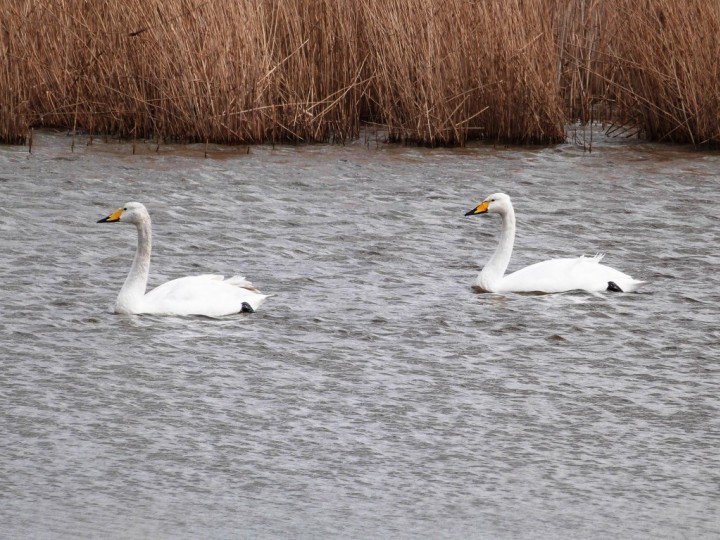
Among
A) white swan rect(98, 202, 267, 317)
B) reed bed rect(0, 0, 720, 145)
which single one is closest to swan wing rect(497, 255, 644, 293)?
white swan rect(98, 202, 267, 317)

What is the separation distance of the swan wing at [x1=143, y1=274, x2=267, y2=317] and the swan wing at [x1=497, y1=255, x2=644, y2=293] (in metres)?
1.65

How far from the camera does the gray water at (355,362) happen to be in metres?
4.70

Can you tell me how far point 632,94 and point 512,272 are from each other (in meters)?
4.45

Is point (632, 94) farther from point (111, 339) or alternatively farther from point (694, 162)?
point (111, 339)

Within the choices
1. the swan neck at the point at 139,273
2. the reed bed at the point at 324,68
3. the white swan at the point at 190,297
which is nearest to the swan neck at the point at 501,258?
the white swan at the point at 190,297

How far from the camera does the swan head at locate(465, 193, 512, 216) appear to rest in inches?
338

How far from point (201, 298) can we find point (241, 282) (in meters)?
0.29

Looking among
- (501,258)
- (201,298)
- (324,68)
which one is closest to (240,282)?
(201,298)

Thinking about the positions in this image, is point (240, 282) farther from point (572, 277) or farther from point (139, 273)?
point (572, 277)

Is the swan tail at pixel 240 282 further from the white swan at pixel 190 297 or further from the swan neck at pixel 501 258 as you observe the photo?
the swan neck at pixel 501 258

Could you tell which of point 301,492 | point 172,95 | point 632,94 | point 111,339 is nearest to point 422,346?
point 111,339

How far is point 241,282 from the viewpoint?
7.52 meters

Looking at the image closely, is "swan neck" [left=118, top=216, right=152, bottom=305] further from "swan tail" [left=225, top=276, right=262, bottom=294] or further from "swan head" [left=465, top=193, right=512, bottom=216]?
"swan head" [left=465, top=193, right=512, bottom=216]

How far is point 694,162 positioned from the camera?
468 inches
